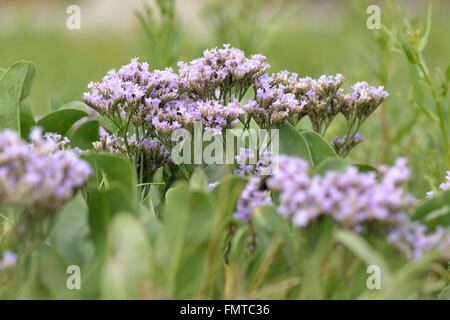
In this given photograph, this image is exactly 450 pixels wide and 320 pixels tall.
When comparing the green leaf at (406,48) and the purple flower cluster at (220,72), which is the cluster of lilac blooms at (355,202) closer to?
the purple flower cluster at (220,72)

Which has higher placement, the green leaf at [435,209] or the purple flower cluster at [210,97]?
the purple flower cluster at [210,97]

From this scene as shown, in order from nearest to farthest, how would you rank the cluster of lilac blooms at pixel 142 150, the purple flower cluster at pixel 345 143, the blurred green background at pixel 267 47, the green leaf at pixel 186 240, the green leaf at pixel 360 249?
the green leaf at pixel 360 249 → the green leaf at pixel 186 240 → the cluster of lilac blooms at pixel 142 150 → the purple flower cluster at pixel 345 143 → the blurred green background at pixel 267 47

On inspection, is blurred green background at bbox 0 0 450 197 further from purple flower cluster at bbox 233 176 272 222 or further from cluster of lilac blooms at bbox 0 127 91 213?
cluster of lilac blooms at bbox 0 127 91 213

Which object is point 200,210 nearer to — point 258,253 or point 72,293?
point 258,253

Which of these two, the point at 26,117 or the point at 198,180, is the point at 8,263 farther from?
the point at 26,117

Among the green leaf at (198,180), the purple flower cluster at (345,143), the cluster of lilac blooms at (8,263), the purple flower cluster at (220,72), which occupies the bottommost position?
the cluster of lilac blooms at (8,263)

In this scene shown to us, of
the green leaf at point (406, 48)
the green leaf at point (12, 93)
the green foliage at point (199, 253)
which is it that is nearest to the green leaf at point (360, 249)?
the green foliage at point (199, 253)

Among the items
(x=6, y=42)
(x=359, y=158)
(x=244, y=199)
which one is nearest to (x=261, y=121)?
(x=244, y=199)
